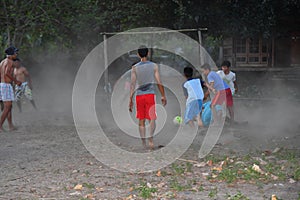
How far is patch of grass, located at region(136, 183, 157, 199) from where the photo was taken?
18.2 ft

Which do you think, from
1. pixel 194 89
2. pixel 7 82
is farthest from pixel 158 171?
pixel 7 82

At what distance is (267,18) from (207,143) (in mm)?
9133

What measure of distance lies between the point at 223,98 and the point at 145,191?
16.9 feet

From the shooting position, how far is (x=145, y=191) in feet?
18.6

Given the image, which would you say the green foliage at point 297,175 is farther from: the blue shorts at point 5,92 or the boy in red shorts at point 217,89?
the blue shorts at point 5,92

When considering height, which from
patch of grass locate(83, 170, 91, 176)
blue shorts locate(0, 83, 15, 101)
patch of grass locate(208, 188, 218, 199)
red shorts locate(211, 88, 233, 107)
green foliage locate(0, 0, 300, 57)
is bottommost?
patch of grass locate(208, 188, 218, 199)

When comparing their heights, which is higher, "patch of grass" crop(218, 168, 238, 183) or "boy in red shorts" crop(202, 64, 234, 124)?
"boy in red shorts" crop(202, 64, 234, 124)

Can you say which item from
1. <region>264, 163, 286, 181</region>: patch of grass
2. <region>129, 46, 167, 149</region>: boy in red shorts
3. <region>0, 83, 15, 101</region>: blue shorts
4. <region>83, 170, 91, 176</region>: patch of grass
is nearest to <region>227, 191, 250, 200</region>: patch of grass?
<region>264, 163, 286, 181</region>: patch of grass

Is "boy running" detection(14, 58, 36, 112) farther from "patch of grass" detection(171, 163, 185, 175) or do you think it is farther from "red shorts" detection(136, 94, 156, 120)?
"patch of grass" detection(171, 163, 185, 175)

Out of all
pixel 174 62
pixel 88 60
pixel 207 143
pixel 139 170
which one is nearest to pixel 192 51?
pixel 174 62

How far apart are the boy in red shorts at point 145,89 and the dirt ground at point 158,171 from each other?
2.24ft

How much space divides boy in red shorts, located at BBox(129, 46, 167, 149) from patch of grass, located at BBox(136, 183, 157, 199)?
95.1 inches

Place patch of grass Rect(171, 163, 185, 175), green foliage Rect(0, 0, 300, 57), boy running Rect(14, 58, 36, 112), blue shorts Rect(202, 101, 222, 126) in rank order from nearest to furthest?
patch of grass Rect(171, 163, 185, 175) < blue shorts Rect(202, 101, 222, 126) < boy running Rect(14, 58, 36, 112) < green foliage Rect(0, 0, 300, 57)

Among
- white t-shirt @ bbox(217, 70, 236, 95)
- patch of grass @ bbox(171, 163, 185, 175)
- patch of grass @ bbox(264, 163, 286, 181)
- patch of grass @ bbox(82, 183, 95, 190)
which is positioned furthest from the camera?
white t-shirt @ bbox(217, 70, 236, 95)
